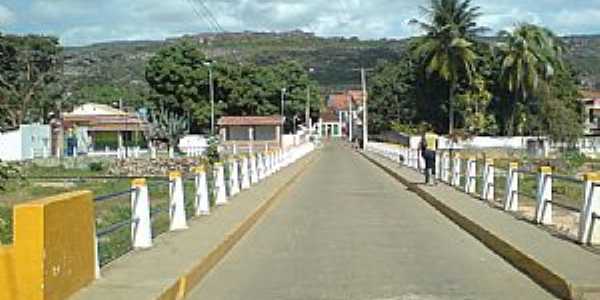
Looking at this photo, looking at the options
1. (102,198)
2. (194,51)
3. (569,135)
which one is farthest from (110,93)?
(102,198)

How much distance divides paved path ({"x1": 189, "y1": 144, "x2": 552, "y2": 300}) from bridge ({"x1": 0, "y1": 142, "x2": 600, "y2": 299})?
0.07ft

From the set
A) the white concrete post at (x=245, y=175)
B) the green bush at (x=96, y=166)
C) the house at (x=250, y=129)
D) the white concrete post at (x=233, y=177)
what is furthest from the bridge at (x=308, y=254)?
the house at (x=250, y=129)

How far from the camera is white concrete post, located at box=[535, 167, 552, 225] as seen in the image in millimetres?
17516

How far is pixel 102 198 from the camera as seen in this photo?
1234 centimetres

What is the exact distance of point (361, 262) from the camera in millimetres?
13961

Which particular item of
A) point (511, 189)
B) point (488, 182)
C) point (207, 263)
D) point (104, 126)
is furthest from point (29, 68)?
point (207, 263)

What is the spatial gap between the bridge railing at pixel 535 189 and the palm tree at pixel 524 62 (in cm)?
4102

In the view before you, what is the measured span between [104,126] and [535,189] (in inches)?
3676

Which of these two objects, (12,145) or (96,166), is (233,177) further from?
(12,145)

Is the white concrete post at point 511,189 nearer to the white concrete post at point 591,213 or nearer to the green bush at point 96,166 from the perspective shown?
the white concrete post at point 591,213

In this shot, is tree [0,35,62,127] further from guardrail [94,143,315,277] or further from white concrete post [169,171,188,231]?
white concrete post [169,171,188,231]

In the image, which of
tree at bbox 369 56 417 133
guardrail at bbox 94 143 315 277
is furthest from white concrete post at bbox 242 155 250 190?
tree at bbox 369 56 417 133

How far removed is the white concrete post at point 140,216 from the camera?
14.0m

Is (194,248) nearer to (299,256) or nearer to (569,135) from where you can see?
(299,256)
